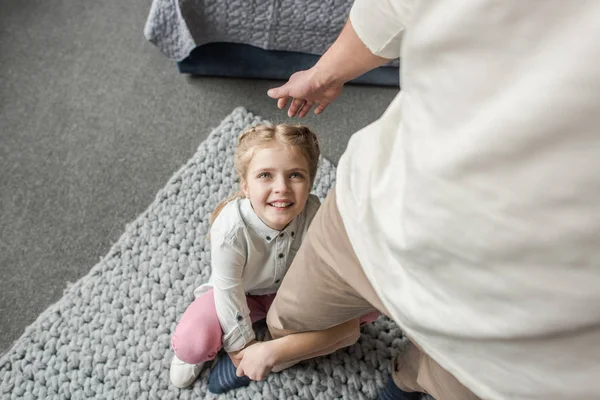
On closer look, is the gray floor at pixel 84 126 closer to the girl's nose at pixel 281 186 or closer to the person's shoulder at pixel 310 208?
the person's shoulder at pixel 310 208

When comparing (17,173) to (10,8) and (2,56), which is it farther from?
(10,8)

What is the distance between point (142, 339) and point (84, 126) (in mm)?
569

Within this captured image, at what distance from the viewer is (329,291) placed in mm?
642

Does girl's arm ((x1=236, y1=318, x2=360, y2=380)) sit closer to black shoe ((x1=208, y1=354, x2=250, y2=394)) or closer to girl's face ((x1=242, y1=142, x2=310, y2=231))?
black shoe ((x1=208, y1=354, x2=250, y2=394))

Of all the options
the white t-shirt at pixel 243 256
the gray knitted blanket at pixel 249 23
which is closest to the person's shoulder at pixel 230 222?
the white t-shirt at pixel 243 256

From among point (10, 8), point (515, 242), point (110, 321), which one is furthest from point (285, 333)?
point (10, 8)

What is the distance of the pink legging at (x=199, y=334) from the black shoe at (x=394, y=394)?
128mm

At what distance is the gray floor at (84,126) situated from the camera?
3.54ft

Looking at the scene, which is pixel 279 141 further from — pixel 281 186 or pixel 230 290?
pixel 230 290

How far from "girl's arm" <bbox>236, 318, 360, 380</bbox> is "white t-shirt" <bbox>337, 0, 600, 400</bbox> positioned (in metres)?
0.34

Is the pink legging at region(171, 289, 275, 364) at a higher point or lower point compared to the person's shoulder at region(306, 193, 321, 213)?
lower

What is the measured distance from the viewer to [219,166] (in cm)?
117

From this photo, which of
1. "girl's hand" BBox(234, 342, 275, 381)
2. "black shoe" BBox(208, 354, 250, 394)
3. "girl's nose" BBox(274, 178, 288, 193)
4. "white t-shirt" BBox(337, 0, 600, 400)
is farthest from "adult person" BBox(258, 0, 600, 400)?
Result: "black shoe" BBox(208, 354, 250, 394)

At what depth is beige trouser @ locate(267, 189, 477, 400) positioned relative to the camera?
58 cm
